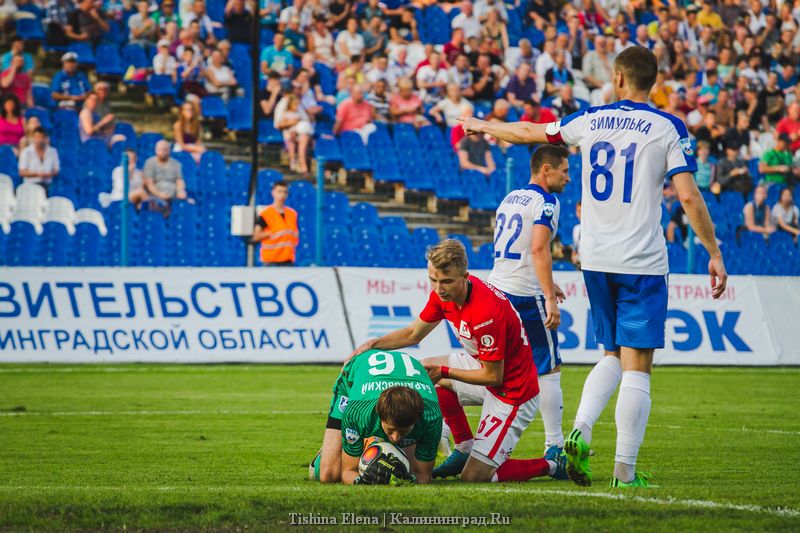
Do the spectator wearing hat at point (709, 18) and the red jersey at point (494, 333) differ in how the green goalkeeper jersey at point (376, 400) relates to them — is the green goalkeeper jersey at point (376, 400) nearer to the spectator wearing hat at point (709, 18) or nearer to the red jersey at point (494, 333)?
the red jersey at point (494, 333)

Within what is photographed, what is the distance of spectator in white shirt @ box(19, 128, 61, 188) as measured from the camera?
1838cm

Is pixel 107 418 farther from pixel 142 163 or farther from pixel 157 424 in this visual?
pixel 142 163

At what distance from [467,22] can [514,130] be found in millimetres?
18230

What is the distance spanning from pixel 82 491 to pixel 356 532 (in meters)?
1.91

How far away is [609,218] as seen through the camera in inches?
270

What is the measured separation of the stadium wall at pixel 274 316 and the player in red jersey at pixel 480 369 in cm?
890

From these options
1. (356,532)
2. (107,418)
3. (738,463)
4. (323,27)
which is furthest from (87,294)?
(356,532)

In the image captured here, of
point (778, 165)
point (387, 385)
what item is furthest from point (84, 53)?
point (387, 385)

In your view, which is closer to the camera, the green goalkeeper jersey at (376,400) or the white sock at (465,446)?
the green goalkeeper jersey at (376,400)

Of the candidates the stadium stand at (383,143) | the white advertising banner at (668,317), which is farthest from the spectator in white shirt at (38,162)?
the white advertising banner at (668,317)

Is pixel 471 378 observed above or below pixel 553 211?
below

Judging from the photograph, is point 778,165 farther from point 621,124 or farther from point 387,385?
point 387,385

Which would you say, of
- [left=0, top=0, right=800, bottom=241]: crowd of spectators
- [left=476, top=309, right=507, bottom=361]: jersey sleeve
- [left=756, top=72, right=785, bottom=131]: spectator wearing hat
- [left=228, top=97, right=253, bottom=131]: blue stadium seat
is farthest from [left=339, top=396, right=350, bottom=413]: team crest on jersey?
[left=756, top=72, right=785, bottom=131]: spectator wearing hat

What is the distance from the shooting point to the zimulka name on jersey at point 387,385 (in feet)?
23.4
